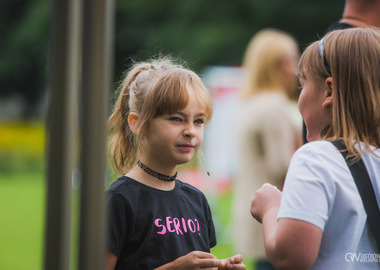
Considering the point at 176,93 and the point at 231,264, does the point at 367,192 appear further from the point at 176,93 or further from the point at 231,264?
the point at 176,93

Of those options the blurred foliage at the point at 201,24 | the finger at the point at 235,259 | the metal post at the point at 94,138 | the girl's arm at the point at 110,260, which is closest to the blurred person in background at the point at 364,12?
the finger at the point at 235,259

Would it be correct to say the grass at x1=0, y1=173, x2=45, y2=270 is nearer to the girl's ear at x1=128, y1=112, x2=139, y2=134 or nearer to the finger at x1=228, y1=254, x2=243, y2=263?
the girl's ear at x1=128, y1=112, x2=139, y2=134

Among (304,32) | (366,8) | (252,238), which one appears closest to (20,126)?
(304,32)

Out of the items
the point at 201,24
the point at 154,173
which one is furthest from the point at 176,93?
the point at 201,24

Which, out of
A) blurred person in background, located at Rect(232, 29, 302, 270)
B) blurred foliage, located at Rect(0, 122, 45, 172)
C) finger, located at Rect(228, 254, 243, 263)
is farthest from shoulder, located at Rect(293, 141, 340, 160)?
blurred foliage, located at Rect(0, 122, 45, 172)

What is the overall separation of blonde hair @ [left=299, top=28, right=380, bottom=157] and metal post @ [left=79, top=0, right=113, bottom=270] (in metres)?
0.71

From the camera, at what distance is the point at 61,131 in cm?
138

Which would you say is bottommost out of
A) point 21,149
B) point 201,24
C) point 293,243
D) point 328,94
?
point 21,149

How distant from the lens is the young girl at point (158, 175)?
1911mm

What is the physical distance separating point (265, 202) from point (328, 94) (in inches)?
13.5

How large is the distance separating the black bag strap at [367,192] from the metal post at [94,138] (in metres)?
0.69

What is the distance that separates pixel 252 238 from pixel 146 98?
2.60m

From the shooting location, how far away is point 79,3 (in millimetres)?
1412

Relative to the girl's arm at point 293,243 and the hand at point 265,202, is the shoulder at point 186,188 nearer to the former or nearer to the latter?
the hand at point 265,202
